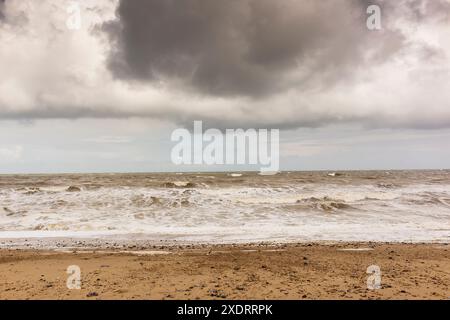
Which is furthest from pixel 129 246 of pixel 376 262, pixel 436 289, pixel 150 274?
pixel 436 289

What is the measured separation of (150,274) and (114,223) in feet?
36.6

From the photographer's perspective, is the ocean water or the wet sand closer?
the wet sand

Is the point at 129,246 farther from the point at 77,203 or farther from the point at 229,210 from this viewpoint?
the point at 77,203

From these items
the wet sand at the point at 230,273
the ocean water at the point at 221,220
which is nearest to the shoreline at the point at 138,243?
the ocean water at the point at 221,220

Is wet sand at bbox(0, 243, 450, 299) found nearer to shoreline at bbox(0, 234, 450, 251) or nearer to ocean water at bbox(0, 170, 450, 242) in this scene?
shoreline at bbox(0, 234, 450, 251)

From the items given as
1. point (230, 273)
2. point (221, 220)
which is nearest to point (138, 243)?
point (230, 273)

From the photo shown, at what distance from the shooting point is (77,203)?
83.5ft

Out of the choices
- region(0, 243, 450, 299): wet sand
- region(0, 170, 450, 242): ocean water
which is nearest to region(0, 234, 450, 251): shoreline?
region(0, 170, 450, 242): ocean water

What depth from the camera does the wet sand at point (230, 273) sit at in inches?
266

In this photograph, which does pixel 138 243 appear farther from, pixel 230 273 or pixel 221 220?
pixel 221 220

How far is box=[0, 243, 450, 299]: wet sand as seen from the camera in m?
6.76

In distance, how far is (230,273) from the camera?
8.16m

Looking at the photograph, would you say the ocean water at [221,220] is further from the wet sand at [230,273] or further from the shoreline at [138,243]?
the wet sand at [230,273]

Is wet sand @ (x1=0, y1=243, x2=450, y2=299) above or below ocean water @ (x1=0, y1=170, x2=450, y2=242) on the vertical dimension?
above
